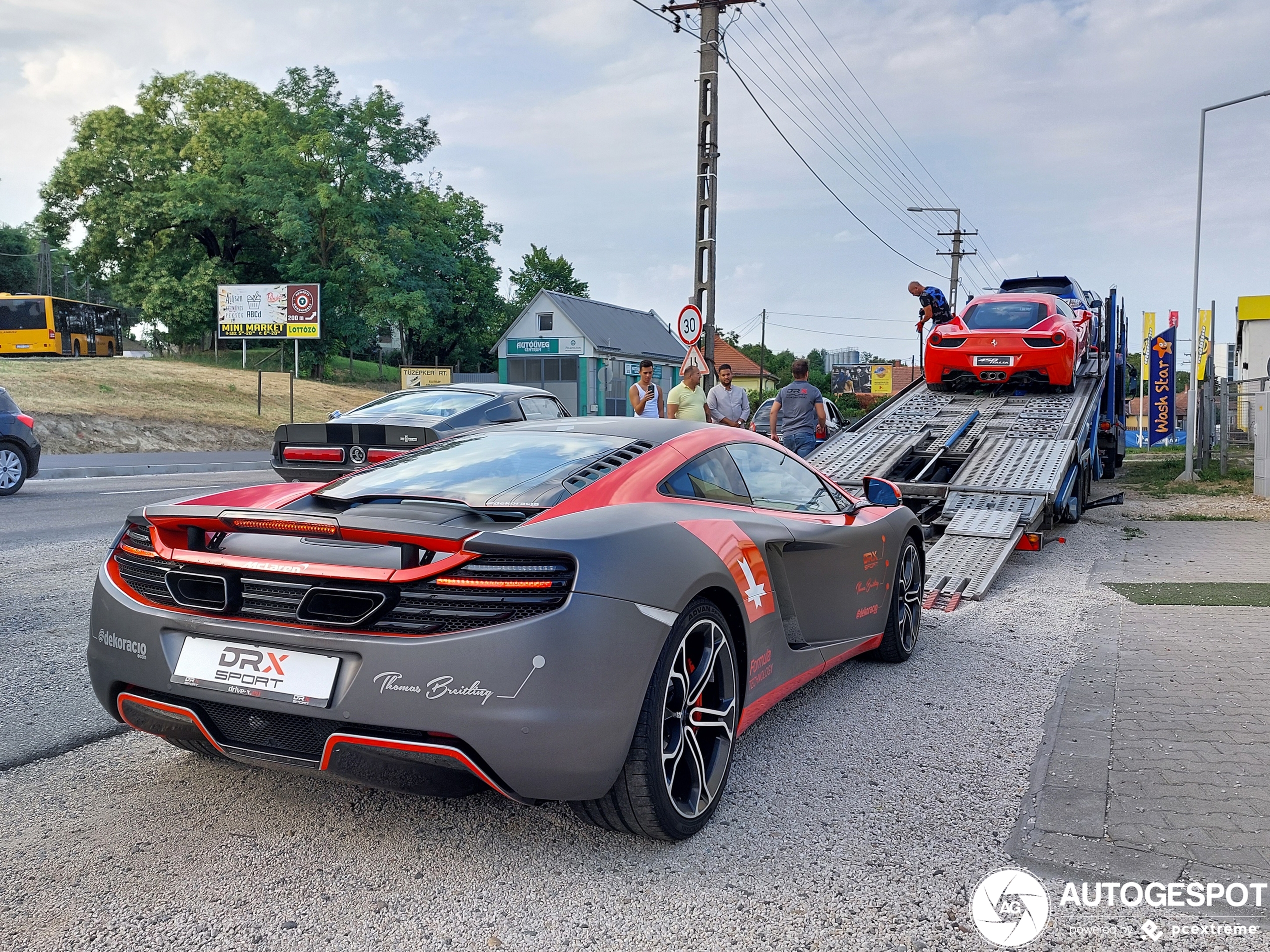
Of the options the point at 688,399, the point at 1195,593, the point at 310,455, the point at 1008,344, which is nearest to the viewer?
the point at 1195,593

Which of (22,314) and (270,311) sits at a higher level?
(22,314)

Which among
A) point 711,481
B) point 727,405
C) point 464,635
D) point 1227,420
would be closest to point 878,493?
point 711,481

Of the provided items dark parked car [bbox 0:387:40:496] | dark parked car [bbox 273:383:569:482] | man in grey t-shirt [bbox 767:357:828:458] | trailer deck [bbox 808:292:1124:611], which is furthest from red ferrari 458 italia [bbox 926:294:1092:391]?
dark parked car [bbox 0:387:40:496]

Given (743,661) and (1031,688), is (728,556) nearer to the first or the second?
(743,661)

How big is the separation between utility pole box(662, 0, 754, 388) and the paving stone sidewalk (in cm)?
1174

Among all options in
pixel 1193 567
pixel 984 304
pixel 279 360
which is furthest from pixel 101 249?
pixel 1193 567

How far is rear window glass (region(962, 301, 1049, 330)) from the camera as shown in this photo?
12.6 meters

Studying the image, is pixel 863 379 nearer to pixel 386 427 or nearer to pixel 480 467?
pixel 386 427

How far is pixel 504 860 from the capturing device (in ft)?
9.39

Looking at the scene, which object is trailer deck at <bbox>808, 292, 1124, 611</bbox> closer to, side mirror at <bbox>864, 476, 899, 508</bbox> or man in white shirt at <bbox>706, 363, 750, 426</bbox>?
man in white shirt at <bbox>706, 363, 750, 426</bbox>

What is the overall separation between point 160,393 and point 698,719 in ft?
107

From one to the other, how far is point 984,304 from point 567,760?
39.6ft

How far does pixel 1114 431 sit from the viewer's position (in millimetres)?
15867

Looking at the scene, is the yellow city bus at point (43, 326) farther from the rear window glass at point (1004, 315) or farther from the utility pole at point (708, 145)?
the rear window glass at point (1004, 315)
